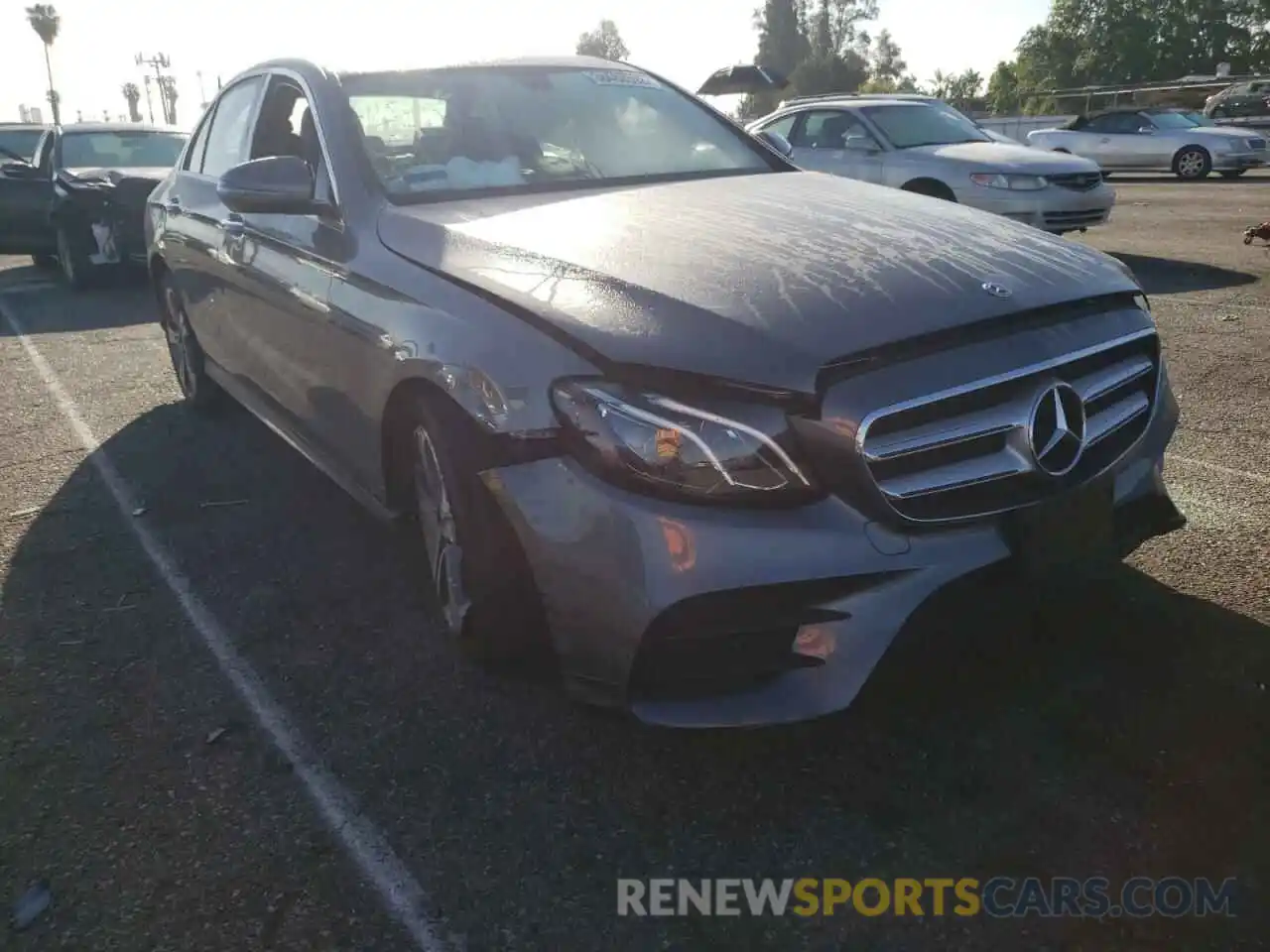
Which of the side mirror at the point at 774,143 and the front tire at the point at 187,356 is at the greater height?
the side mirror at the point at 774,143

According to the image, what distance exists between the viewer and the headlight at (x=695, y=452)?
213 centimetres

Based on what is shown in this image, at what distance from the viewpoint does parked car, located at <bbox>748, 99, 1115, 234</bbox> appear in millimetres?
9773

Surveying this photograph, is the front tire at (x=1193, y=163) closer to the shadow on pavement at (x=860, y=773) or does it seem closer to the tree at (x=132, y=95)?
the shadow on pavement at (x=860, y=773)

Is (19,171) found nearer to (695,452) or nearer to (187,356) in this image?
(187,356)

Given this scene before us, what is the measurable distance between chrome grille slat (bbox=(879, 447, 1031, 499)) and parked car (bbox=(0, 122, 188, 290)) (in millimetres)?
8883

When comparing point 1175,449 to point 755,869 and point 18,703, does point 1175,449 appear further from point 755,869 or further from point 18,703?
point 18,703

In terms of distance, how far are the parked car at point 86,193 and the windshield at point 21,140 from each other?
3.56m

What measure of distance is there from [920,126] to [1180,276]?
9.72 ft

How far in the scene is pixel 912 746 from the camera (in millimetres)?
2523

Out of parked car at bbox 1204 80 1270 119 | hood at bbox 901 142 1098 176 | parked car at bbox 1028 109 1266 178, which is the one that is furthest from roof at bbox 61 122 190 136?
parked car at bbox 1204 80 1270 119

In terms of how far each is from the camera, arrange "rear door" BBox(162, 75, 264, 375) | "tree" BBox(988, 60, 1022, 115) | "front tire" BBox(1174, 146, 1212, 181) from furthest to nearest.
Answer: "tree" BBox(988, 60, 1022, 115)
"front tire" BBox(1174, 146, 1212, 181)
"rear door" BBox(162, 75, 264, 375)

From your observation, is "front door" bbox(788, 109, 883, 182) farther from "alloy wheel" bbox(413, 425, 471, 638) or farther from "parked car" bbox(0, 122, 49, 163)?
"parked car" bbox(0, 122, 49, 163)

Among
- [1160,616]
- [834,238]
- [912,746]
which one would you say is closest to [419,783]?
[912,746]

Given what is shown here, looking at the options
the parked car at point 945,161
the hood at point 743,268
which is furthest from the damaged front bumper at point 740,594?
the parked car at point 945,161
